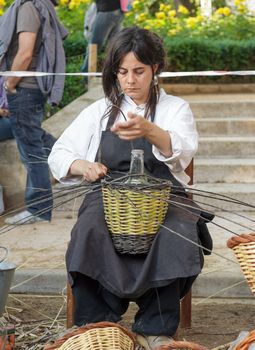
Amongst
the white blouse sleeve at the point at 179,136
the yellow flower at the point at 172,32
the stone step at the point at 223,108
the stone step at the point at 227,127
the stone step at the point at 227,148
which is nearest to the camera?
the white blouse sleeve at the point at 179,136

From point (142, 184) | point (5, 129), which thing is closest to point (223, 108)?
point (5, 129)

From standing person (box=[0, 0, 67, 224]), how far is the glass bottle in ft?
8.58

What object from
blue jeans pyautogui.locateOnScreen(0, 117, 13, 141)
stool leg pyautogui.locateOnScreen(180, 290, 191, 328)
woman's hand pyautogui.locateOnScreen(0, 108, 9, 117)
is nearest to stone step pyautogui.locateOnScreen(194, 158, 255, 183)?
blue jeans pyautogui.locateOnScreen(0, 117, 13, 141)

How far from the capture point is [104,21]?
10086mm

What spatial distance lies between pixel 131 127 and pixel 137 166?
241mm

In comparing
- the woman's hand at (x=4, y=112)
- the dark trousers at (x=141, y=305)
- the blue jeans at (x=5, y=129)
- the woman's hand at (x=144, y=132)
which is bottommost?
the blue jeans at (x=5, y=129)

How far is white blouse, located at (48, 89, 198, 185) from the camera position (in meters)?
4.33

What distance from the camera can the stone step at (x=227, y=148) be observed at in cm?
864

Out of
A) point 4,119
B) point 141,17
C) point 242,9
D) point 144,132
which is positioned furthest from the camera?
point 242,9

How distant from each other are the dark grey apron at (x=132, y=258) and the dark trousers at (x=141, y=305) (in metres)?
0.11

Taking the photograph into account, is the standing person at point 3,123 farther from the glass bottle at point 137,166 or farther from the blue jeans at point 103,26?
the glass bottle at point 137,166

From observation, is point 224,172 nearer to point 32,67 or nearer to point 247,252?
point 32,67

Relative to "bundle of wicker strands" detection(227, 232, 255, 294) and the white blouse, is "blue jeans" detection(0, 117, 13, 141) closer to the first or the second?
the white blouse

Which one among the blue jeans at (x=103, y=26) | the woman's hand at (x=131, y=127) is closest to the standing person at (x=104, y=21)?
the blue jeans at (x=103, y=26)
